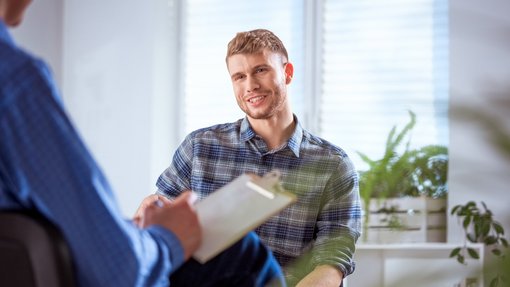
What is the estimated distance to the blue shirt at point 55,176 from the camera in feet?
2.55

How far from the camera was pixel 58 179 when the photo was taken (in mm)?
794

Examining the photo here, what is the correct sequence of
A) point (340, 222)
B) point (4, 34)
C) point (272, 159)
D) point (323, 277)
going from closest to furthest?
point (4, 34) < point (323, 277) < point (340, 222) < point (272, 159)

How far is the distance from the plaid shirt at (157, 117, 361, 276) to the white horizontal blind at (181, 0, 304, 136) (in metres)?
2.51

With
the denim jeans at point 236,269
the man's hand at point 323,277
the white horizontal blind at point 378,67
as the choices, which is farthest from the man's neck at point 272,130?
the white horizontal blind at point 378,67

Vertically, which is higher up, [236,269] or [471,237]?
[236,269]

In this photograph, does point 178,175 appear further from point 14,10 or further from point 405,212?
point 405,212

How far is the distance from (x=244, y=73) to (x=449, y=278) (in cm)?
196

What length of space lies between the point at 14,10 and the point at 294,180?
4.78 ft

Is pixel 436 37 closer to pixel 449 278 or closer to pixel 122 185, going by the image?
pixel 122 185

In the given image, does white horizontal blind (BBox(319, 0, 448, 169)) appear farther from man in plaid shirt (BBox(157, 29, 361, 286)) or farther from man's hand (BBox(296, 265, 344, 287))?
man's hand (BBox(296, 265, 344, 287))

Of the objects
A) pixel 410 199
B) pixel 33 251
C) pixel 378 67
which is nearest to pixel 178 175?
pixel 33 251

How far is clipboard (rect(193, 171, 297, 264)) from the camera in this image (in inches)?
38.0

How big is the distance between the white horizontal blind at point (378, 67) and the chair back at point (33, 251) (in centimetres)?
369

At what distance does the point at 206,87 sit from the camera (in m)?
5.00
